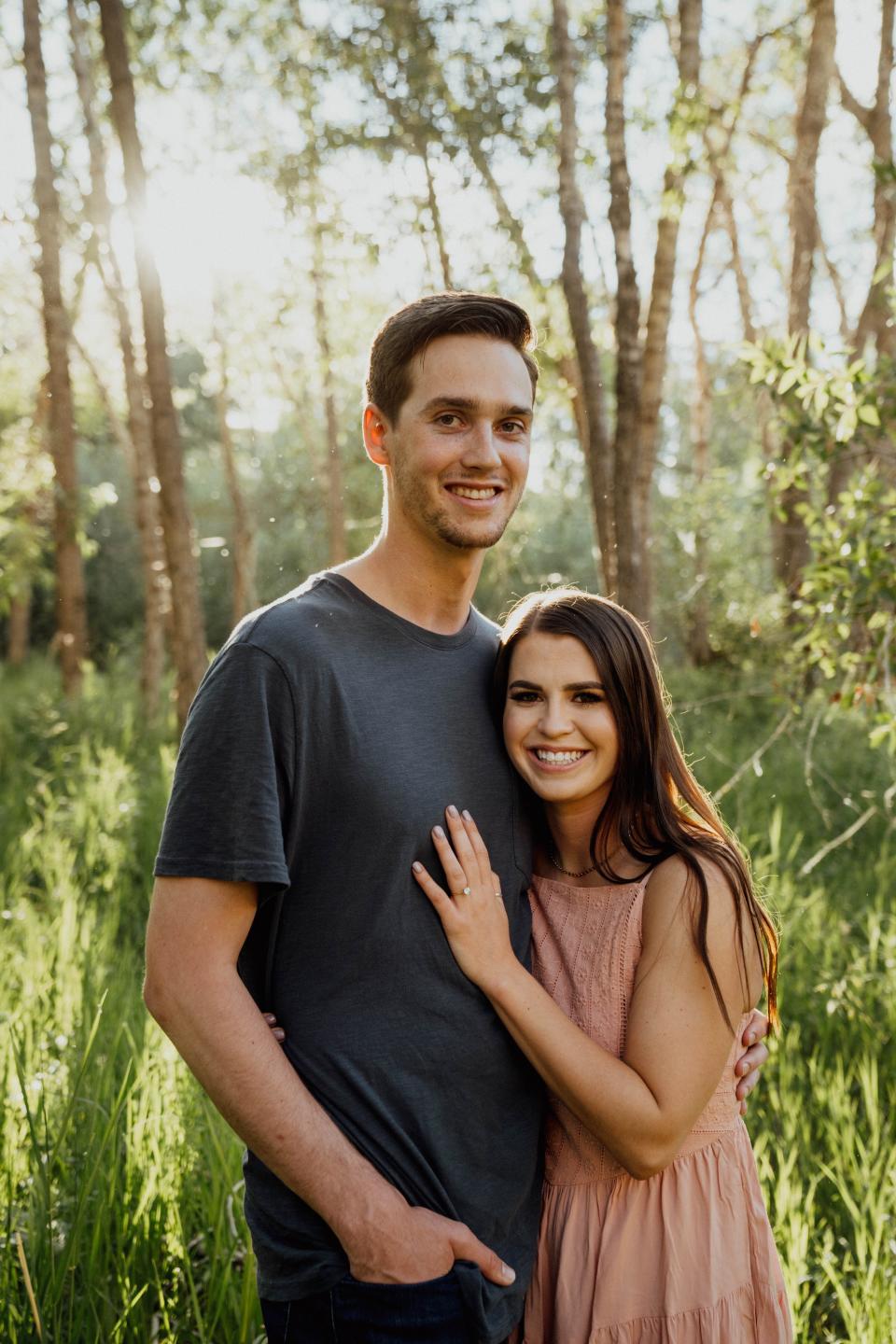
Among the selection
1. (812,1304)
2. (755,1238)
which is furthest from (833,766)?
(755,1238)

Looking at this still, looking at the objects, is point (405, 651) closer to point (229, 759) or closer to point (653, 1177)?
point (229, 759)

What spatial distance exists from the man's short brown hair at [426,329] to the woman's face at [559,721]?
555 millimetres

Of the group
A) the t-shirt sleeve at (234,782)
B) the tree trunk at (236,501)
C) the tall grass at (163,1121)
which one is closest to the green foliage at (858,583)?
the tall grass at (163,1121)

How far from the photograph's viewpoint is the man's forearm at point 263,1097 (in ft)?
5.88

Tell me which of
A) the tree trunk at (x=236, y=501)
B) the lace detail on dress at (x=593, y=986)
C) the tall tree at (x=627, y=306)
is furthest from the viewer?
the tree trunk at (x=236, y=501)

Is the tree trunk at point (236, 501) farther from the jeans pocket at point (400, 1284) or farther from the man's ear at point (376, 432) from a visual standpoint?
the jeans pocket at point (400, 1284)

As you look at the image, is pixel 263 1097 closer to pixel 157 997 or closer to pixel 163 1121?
pixel 157 997

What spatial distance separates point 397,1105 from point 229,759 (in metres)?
0.64

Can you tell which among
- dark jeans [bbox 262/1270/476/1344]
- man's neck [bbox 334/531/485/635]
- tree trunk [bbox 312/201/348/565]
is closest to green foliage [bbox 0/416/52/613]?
tree trunk [bbox 312/201/348/565]

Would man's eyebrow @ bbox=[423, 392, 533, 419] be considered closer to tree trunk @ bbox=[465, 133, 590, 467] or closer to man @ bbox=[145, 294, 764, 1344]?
man @ bbox=[145, 294, 764, 1344]

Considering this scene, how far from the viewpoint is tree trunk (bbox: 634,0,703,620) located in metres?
6.33

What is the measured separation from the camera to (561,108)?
276 inches

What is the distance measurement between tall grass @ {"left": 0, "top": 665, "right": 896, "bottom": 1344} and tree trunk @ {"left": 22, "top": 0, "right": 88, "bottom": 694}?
5535mm

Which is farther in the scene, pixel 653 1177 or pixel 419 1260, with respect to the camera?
pixel 653 1177
